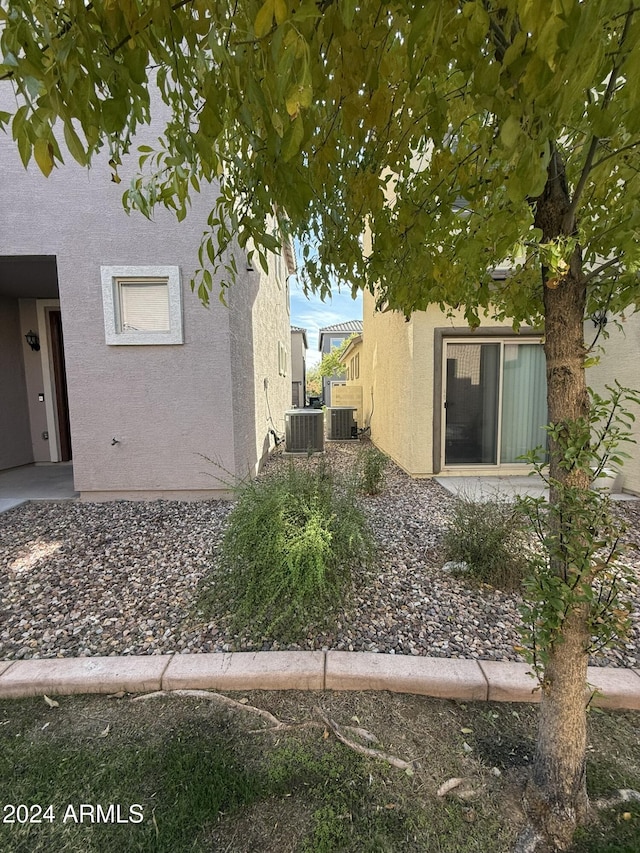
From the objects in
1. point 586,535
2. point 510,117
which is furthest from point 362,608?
point 510,117

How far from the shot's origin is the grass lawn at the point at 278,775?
4.28 feet

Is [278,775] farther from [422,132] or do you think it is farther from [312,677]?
Answer: [422,132]

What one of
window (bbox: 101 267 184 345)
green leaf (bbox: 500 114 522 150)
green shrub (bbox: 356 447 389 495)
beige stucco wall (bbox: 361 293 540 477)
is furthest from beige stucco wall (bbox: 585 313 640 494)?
window (bbox: 101 267 184 345)

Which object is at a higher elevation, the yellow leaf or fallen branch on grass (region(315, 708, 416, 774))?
the yellow leaf

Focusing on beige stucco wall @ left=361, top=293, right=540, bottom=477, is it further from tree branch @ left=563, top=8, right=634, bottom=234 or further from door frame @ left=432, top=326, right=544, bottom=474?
tree branch @ left=563, top=8, right=634, bottom=234

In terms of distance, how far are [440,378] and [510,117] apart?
17.4ft

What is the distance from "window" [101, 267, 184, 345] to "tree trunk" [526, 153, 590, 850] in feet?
14.5

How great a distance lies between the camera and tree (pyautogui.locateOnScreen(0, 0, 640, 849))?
30.0 inches

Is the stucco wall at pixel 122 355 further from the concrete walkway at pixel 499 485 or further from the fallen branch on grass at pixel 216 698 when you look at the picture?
the fallen branch on grass at pixel 216 698

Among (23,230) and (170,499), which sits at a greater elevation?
(23,230)

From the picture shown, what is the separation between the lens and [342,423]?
10.6 m

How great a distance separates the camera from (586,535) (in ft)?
4.11

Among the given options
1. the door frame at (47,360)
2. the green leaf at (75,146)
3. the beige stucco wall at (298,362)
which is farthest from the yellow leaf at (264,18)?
the beige stucco wall at (298,362)

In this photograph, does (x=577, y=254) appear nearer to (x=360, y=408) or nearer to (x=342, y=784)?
(x=342, y=784)
